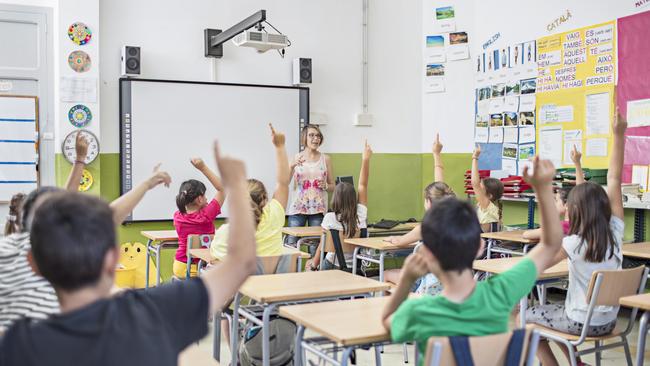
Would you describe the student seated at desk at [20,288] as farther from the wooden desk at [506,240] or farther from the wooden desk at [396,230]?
the wooden desk at [396,230]

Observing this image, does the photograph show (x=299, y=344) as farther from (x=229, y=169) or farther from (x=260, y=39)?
(x=260, y=39)

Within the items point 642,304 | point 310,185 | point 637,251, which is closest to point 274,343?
point 642,304

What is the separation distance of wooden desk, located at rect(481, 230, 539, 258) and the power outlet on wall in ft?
8.34

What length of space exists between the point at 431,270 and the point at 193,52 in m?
5.26

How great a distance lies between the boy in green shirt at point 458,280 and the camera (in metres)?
1.89

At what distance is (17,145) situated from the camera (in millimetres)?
6082

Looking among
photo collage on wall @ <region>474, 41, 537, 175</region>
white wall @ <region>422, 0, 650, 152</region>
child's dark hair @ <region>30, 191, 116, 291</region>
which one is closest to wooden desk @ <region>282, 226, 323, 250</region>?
photo collage on wall @ <region>474, 41, 537, 175</region>

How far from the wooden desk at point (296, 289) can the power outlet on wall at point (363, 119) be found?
4.36 meters

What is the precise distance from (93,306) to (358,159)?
6.37 metres

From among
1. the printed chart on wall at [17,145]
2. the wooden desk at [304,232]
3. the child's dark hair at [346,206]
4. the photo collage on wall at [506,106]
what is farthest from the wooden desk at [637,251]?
the printed chart on wall at [17,145]

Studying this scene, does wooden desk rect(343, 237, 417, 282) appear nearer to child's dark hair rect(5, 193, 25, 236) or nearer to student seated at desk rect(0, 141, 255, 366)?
child's dark hair rect(5, 193, 25, 236)

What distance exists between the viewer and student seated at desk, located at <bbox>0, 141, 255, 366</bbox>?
3.90 feet

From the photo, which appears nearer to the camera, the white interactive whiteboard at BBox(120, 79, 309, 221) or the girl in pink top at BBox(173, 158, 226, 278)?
the girl in pink top at BBox(173, 158, 226, 278)

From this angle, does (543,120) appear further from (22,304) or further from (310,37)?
(22,304)
